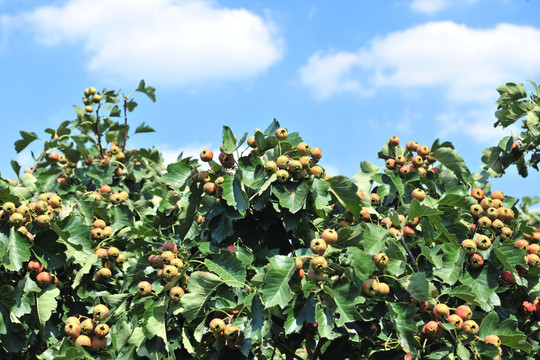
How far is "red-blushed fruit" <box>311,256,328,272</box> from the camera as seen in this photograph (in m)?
3.05

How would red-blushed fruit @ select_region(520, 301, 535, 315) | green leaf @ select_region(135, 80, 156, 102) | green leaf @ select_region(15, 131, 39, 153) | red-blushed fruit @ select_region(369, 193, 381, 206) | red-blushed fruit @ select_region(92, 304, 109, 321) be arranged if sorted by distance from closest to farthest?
Answer: red-blushed fruit @ select_region(92, 304, 109, 321), red-blushed fruit @ select_region(520, 301, 535, 315), red-blushed fruit @ select_region(369, 193, 381, 206), green leaf @ select_region(15, 131, 39, 153), green leaf @ select_region(135, 80, 156, 102)

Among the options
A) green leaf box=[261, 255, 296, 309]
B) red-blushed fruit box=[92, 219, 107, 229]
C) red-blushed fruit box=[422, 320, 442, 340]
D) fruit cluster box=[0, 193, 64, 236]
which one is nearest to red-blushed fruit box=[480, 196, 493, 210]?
red-blushed fruit box=[422, 320, 442, 340]

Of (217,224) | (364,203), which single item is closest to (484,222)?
(364,203)

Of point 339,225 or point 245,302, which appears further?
point 339,225

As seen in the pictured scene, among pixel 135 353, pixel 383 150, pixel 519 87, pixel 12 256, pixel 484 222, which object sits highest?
pixel 519 87

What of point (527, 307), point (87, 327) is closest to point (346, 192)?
point (527, 307)

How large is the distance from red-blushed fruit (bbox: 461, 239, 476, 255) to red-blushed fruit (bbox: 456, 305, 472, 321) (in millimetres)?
362

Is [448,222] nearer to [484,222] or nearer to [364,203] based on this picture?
[484,222]

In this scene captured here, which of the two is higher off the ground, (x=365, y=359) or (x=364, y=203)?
(x=364, y=203)

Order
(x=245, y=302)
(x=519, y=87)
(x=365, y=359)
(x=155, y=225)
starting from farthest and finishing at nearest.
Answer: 1. (x=519, y=87)
2. (x=155, y=225)
3. (x=365, y=359)
4. (x=245, y=302)

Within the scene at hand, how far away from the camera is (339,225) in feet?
11.9

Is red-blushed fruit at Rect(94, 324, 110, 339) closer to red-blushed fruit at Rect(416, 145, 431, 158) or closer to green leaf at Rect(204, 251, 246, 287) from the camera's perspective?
green leaf at Rect(204, 251, 246, 287)

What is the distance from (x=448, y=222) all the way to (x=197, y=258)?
1.59 metres

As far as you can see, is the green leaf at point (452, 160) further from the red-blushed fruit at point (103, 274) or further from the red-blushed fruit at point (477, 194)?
the red-blushed fruit at point (103, 274)
